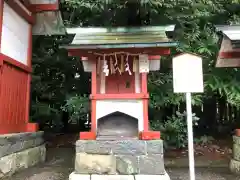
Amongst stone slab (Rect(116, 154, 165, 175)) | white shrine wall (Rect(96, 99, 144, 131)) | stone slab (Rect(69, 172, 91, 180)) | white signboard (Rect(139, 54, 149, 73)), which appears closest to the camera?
stone slab (Rect(69, 172, 91, 180))

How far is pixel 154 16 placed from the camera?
8516 mm

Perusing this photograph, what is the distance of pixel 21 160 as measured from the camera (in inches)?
274

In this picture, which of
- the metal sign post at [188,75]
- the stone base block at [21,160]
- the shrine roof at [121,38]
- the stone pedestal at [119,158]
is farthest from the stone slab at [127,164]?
the stone base block at [21,160]

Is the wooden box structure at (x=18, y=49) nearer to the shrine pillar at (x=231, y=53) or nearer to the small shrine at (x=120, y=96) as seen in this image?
the small shrine at (x=120, y=96)

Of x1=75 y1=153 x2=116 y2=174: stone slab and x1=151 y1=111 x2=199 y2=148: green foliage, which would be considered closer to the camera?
x1=75 y1=153 x2=116 y2=174: stone slab

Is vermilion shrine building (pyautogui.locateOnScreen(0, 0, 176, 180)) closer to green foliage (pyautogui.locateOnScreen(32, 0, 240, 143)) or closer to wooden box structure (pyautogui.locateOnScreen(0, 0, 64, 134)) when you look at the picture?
wooden box structure (pyautogui.locateOnScreen(0, 0, 64, 134))

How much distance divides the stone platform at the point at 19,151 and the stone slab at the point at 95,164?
1754 millimetres

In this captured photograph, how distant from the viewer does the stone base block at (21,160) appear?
612 centimetres

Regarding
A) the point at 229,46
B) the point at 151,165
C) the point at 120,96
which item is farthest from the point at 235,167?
the point at 120,96

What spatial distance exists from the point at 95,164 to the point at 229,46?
4632mm

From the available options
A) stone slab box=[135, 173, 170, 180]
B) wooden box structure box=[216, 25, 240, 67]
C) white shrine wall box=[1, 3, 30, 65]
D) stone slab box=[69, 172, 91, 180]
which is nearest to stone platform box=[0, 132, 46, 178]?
stone slab box=[69, 172, 91, 180]

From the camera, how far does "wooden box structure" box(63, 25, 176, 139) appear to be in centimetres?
577

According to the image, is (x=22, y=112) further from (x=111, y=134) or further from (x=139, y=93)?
(x=139, y=93)

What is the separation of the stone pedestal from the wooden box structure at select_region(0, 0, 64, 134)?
222 cm
